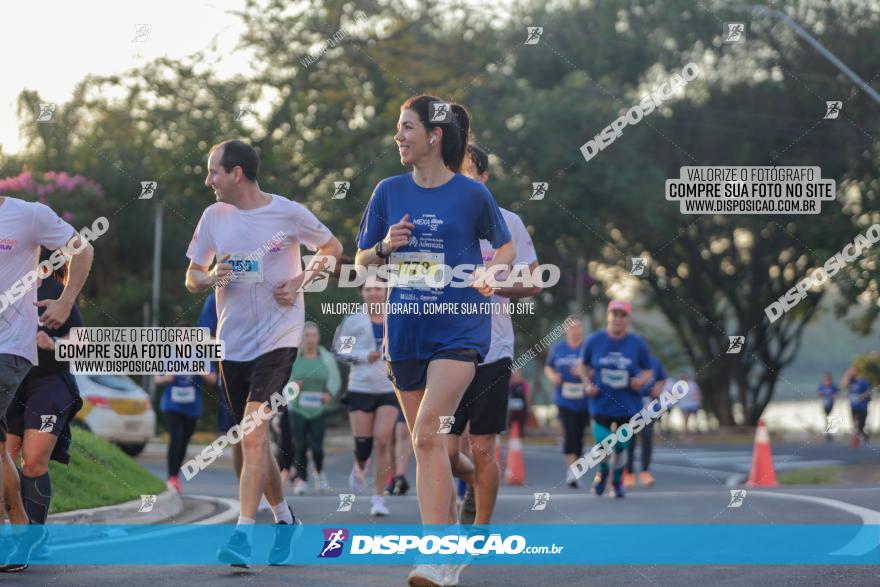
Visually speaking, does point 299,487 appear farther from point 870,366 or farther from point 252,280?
point 870,366

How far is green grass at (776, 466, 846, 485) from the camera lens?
66.2ft

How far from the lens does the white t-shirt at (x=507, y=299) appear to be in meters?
8.59

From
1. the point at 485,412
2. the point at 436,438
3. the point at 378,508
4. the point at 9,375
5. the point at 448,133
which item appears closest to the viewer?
the point at 436,438

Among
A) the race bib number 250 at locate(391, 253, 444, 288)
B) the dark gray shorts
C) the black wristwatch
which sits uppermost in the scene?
the black wristwatch

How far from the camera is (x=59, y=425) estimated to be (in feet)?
26.1

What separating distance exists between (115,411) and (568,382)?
29.0 feet

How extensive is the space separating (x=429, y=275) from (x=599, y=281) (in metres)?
37.1

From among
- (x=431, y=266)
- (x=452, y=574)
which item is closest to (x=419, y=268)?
(x=431, y=266)

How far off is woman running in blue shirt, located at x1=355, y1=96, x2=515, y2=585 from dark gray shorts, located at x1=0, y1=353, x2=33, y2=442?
66.1 inches

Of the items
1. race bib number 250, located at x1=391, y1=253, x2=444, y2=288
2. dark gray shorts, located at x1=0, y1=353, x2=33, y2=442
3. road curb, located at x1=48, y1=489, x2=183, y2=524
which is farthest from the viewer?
road curb, located at x1=48, y1=489, x2=183, y2=524

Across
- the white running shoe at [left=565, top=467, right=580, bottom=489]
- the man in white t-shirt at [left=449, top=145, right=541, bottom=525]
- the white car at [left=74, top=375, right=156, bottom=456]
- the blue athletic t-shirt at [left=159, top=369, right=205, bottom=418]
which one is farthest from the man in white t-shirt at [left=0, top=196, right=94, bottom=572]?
the white car at [left=74, top=375, right=156, bottom=456]

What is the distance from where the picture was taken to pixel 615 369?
14.4 metres

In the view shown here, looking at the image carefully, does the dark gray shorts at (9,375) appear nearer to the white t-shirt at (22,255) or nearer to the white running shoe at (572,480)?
the white t-shirt at (22,255)

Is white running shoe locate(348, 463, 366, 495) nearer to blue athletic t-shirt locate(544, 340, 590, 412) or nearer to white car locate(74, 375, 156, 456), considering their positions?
blue athletic t-shirt locate(544, 340, 590, 412)
